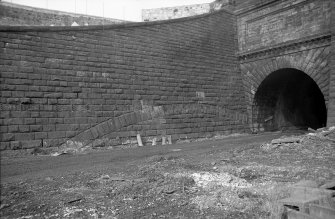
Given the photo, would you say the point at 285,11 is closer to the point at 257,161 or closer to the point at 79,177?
the point at 257,161

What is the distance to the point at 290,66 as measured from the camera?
44.5 ft

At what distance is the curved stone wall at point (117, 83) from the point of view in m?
8.56

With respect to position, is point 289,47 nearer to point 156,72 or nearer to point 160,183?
point 156,72

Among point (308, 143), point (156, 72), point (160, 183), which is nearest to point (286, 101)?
point (156, 72)

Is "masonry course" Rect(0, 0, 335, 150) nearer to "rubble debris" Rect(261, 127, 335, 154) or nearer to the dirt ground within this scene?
the dirt ground

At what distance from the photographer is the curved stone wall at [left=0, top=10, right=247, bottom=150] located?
8562mm

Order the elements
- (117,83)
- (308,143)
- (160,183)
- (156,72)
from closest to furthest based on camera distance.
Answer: (160,183), (308,143), (117,83), (156,72)

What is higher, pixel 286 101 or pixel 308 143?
pixel 286 101

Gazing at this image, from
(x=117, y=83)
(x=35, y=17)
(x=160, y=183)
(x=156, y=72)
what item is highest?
(x=35, y=17)

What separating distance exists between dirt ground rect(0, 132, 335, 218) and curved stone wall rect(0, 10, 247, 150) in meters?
1.74

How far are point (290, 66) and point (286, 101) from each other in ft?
10.5

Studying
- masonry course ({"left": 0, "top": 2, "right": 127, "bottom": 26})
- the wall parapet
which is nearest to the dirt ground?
the wall parapet

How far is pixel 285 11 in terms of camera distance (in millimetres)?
14078

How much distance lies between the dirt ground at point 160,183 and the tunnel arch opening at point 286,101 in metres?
7.71
